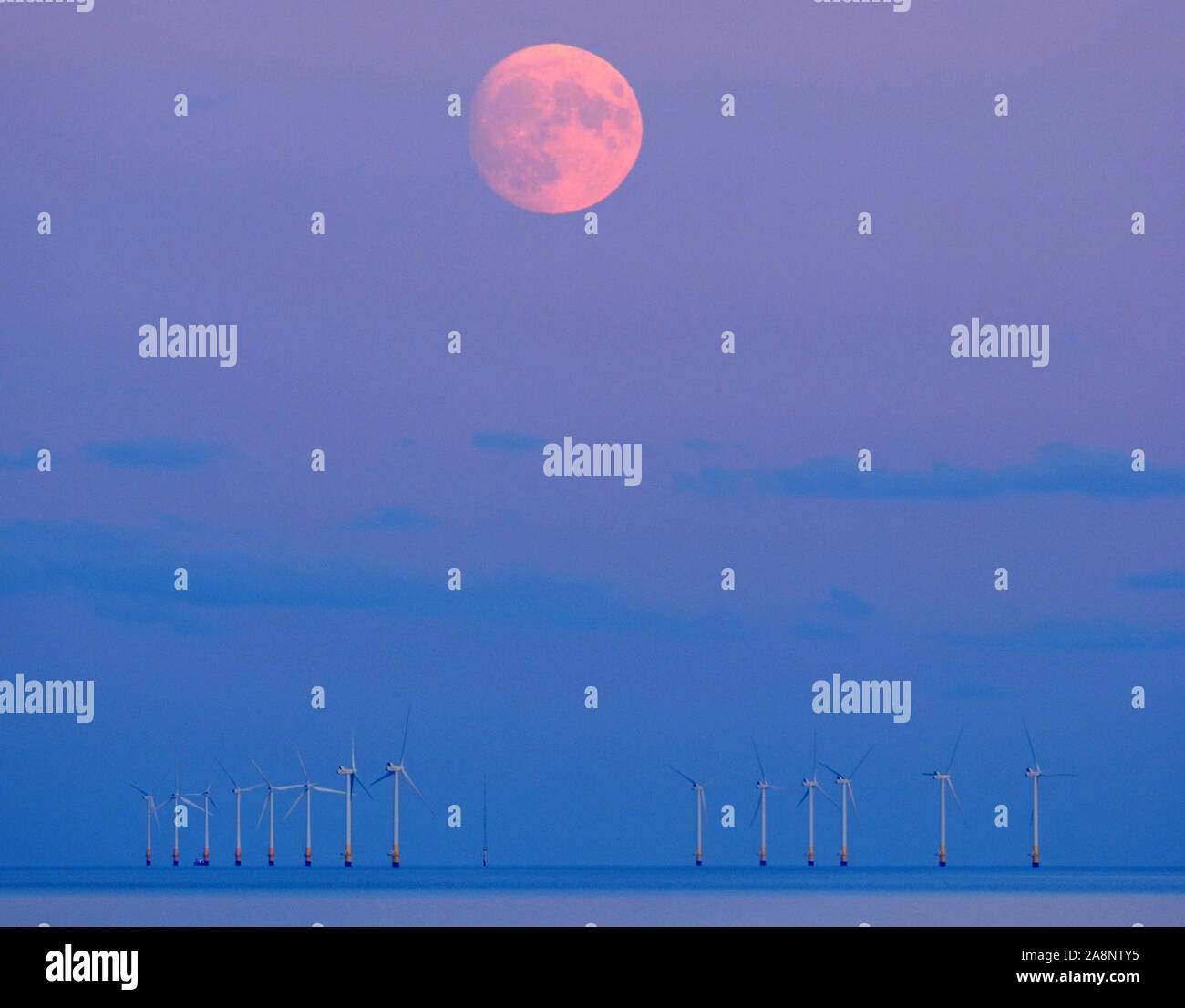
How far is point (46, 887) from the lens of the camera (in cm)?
→ 2591

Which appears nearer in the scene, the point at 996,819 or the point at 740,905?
the point at 996,819

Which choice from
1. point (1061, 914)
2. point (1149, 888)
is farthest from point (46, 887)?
point (1149, 888)

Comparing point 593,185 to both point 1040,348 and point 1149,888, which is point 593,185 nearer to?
point 1040,348

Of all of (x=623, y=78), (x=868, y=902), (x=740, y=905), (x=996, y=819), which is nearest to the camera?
(x=623, y=78)

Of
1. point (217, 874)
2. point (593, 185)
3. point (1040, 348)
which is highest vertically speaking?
point (593, 185)

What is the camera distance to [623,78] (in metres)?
13.8

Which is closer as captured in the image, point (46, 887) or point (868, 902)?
point (46, 887)
